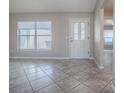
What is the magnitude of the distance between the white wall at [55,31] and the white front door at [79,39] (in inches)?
8.9

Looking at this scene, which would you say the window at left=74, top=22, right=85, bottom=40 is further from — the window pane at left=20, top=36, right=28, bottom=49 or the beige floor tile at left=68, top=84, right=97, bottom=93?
the beige floor tile at left=68, top=84, right=97, bottom=93

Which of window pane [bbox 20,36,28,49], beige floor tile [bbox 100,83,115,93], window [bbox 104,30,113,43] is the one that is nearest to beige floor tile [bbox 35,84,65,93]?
beige floor tile [bbox 100,83,115,93]

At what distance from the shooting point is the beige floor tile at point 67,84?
2.64m

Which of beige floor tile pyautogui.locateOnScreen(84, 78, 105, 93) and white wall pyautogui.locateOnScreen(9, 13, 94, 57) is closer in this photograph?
beige floor tile pyautogui.locateOnScreen(84, 78, 105, 93)

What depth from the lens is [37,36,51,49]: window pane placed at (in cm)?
658

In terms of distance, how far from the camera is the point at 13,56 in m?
6.62

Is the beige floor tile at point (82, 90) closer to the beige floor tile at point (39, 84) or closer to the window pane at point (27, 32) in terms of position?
the beige floor tile at point (39, 84)

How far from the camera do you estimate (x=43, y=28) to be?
6.64 metres

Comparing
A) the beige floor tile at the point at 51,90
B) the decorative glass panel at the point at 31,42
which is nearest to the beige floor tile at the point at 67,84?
the beige floor tile at the point at 51,90

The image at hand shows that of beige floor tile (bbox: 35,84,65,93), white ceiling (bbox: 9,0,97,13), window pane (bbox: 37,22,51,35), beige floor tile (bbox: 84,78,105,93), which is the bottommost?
beige floor tile (bbox: 35,84,65,93)

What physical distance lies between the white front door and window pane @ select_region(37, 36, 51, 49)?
1207mm

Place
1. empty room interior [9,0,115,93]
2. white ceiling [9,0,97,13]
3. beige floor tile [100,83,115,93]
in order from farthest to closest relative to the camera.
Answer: empty room interior [9,0,115,93] < white ceiling [9,0,97,13] < beige floor tile [100,83,115,93]
